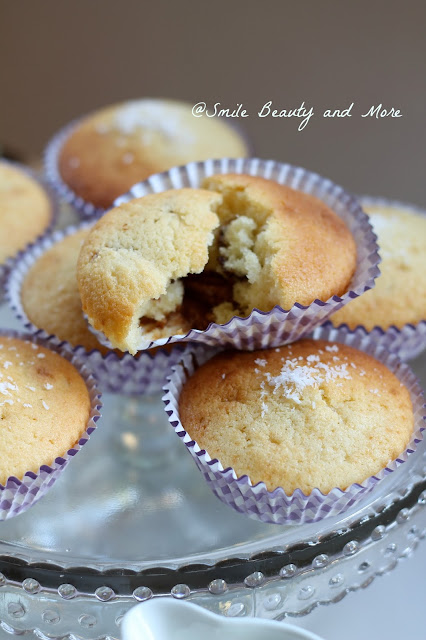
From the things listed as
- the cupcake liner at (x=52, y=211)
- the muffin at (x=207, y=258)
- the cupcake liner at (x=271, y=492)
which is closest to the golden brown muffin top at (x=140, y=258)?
the muffin at (x=207, y=258)

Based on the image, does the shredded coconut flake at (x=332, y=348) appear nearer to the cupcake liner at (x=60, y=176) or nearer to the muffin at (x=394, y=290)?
the muffin at (x=394, y=290)

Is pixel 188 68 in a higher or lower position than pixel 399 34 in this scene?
lower

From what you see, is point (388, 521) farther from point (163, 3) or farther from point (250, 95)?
point (163, 3)

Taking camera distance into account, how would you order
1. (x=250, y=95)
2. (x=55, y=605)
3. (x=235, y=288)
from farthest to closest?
(x=250, y=95) < (x=235, y=288) < (x=55, y=605)

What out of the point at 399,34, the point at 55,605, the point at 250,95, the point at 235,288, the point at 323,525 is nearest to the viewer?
the point at 55,605

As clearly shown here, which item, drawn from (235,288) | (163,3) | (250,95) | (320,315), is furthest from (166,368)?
(163,3)

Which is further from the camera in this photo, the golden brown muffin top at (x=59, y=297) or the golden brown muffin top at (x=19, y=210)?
the golden brown muffin top at (x=19, y=210)

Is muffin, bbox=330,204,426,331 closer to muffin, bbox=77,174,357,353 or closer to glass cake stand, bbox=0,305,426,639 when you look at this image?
muffin, bbox=77,174,357,353

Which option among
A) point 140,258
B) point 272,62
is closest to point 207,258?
point 140,258
